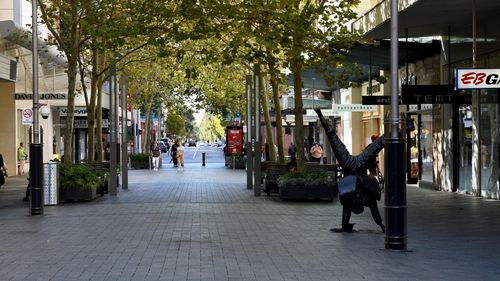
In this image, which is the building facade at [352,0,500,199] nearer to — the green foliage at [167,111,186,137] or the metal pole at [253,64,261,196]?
the metal pole at [253,64,261,196]

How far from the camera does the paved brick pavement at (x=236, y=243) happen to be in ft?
29.3

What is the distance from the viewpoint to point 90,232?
12.9m

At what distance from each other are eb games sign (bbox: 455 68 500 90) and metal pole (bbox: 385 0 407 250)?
138 inches

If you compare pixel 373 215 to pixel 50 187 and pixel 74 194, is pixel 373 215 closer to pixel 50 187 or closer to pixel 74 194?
pixel 50 187

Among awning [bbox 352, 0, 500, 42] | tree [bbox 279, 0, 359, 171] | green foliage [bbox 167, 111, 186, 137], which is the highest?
green foliage [bbox 167, 111, 186, 137]

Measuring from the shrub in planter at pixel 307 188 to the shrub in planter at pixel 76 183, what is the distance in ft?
16.5

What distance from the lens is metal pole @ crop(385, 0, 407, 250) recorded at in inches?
422

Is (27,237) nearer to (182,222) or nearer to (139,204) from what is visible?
(182,222)

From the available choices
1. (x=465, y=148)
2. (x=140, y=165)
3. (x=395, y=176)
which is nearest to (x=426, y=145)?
(x=465, y=148)

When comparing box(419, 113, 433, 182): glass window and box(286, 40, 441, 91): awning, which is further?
→ box(419, 113, 433, 182): glass window

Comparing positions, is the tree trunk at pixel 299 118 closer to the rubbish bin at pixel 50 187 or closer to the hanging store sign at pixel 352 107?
the rubbish bin at pixel 50 187

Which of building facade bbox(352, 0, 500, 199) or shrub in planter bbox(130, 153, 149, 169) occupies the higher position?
building facade bbox(352, 0, 500, 199)

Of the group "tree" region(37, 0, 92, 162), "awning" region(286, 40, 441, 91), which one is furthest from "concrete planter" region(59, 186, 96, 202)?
"awning" region(286, 40, 441, 91)

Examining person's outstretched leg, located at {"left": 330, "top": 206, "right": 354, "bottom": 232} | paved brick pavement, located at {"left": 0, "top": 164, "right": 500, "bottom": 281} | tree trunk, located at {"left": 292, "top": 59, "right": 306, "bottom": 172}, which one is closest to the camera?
paved brick pavement, located at {"left": 0, "top": 164, "right": 500, "bottom": 281}
